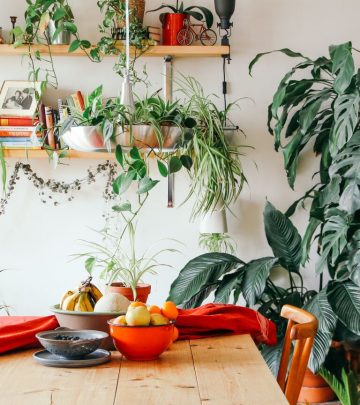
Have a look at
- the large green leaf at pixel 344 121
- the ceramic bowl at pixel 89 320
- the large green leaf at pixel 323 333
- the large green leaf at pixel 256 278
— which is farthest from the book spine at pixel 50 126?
the ceramic bowl at pixel 89 320

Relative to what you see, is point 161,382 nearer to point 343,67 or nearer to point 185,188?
point 343,67

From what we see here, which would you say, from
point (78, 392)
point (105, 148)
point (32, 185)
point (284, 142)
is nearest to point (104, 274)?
point (32, 185)

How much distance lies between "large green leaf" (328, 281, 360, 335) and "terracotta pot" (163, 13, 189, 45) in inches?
64.6

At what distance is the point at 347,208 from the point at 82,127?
1669 mm

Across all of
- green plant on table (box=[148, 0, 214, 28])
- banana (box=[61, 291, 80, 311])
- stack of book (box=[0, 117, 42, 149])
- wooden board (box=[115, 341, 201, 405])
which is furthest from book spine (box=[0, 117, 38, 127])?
wooden board (box=[115, 341, 201, 405])

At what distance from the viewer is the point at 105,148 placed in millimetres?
2617

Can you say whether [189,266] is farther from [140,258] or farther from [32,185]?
[32,185]

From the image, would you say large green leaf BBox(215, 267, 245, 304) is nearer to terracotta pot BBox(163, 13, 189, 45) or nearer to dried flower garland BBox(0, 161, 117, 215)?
dried flower garland BBox(0, 161, 117, 215)

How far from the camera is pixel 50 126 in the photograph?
4.32 metres

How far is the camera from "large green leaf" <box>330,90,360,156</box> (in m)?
3.82

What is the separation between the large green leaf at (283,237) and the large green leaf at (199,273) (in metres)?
0.24

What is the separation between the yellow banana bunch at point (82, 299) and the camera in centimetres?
246

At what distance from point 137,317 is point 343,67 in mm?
2161

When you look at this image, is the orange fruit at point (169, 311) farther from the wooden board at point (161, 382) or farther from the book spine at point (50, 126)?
the book spine at point (50, 126)
